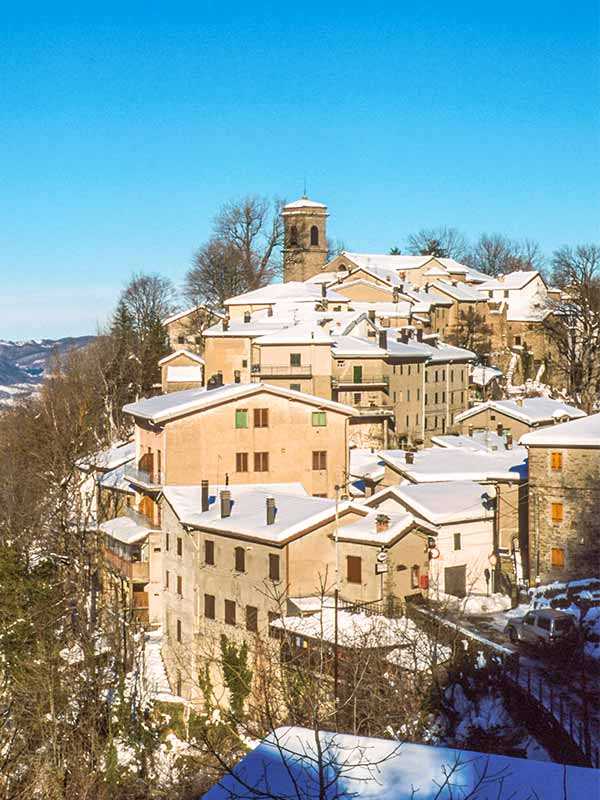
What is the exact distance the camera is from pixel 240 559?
27.1m

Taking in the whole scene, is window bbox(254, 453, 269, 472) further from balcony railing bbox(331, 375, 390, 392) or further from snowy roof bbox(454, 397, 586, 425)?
snowy roof bbox(454, 397, 586, 425)

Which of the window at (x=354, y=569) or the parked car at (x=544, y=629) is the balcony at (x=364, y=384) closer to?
the window at (x=354, y=569)

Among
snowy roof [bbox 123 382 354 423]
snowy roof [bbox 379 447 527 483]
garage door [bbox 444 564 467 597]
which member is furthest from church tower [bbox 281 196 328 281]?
garage door [bbox 444 564 467 597]

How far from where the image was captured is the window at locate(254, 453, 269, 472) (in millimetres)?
33188

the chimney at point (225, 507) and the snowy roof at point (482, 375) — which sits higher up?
the snowy roof at point (482, 375)

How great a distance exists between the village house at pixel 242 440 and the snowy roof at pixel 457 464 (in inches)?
106

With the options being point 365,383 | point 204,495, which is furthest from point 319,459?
point 365,383

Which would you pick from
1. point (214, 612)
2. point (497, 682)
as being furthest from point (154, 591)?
point (497, 682)

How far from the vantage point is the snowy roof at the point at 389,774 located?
8461mm

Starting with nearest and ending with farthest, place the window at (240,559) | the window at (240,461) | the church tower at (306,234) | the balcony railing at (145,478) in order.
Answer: the window at (240,559) → the balcony railing at (145,478) → the window at (240,461) → the church tower at (306,234)

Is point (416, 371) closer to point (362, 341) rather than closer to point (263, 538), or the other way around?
point (362, 341)

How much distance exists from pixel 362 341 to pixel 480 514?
1818 centimetres

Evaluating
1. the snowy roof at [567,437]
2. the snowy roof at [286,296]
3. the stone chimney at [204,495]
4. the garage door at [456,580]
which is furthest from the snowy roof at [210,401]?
the snowy roof at [286,296]

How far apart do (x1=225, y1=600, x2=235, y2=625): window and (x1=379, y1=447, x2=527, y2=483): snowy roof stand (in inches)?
380
